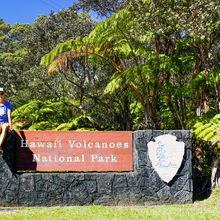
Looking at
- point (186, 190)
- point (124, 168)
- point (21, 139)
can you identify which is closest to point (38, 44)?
point (21, 139)

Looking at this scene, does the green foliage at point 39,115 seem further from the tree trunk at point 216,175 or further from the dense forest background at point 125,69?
the tree trunk at point 216,175

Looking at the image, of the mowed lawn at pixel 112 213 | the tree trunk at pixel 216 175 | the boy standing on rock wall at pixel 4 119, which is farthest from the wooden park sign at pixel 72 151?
the tree trunk at pixel 216 175

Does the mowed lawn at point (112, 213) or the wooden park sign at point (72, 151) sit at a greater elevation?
the wooden park sign at point (72, 151)

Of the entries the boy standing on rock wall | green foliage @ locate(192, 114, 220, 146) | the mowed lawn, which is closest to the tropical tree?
green foliage @ locate(192, 114, 220, 146)

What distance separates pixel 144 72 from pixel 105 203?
3.43 meters

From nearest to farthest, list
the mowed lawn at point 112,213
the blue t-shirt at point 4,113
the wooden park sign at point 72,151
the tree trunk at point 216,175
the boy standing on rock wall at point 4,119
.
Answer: the mowed lawn at point 112,213 < the boy standing on rock wall at point 4,119 < the blue t-shirt at point 4,113 < the wooden park sign at point 72,151 < the tree trunk at point 216,175

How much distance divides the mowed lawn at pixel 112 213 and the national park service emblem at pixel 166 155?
637 mm

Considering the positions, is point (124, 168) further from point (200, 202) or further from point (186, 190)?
point (200, 202)

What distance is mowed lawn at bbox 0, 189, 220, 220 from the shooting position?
14.7 ft

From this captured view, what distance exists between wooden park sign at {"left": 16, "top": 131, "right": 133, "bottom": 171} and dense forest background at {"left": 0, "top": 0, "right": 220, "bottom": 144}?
1702 mm

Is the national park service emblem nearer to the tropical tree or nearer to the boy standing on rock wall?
the tropical tree

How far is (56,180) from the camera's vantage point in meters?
→ 5.48

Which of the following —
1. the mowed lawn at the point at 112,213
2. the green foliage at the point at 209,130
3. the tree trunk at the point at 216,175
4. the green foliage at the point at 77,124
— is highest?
the green foliage at the point at 77,124

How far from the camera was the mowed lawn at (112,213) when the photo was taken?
4477 millimetres
